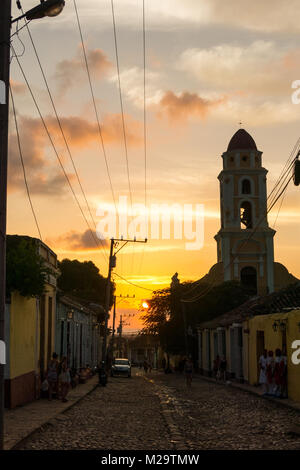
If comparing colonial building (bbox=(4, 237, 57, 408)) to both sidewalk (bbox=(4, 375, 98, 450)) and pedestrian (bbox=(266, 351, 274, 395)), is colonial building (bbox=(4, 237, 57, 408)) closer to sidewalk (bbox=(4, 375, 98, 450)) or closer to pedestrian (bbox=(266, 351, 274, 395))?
Answer: sidewalk (bbox=(4, 375, 98, 450))

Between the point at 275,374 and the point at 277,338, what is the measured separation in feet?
5.92

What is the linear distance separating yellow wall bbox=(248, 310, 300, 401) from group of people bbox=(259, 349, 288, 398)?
20cm

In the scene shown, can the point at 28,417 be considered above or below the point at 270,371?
below

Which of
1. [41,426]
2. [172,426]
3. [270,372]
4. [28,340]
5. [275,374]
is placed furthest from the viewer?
[270,372]

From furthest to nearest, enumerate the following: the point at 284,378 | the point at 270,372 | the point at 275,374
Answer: the point at 270,372
the point at 275,374
the point at 284,378

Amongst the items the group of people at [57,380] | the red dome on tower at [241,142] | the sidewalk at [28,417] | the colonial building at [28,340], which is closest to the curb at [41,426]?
the sidewalk at [28,417]

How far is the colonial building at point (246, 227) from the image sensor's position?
57000 mm

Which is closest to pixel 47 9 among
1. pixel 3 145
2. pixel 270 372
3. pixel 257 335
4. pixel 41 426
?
pixel 3 145

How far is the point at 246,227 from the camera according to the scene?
58.1m

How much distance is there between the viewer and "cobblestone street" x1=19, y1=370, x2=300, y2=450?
37.7 feet

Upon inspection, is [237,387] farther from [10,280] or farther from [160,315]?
[160,315]

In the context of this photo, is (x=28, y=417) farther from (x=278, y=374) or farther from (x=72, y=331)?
(x=72, y=331)

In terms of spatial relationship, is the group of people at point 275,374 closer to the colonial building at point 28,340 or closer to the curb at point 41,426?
the curb at point 41,426
